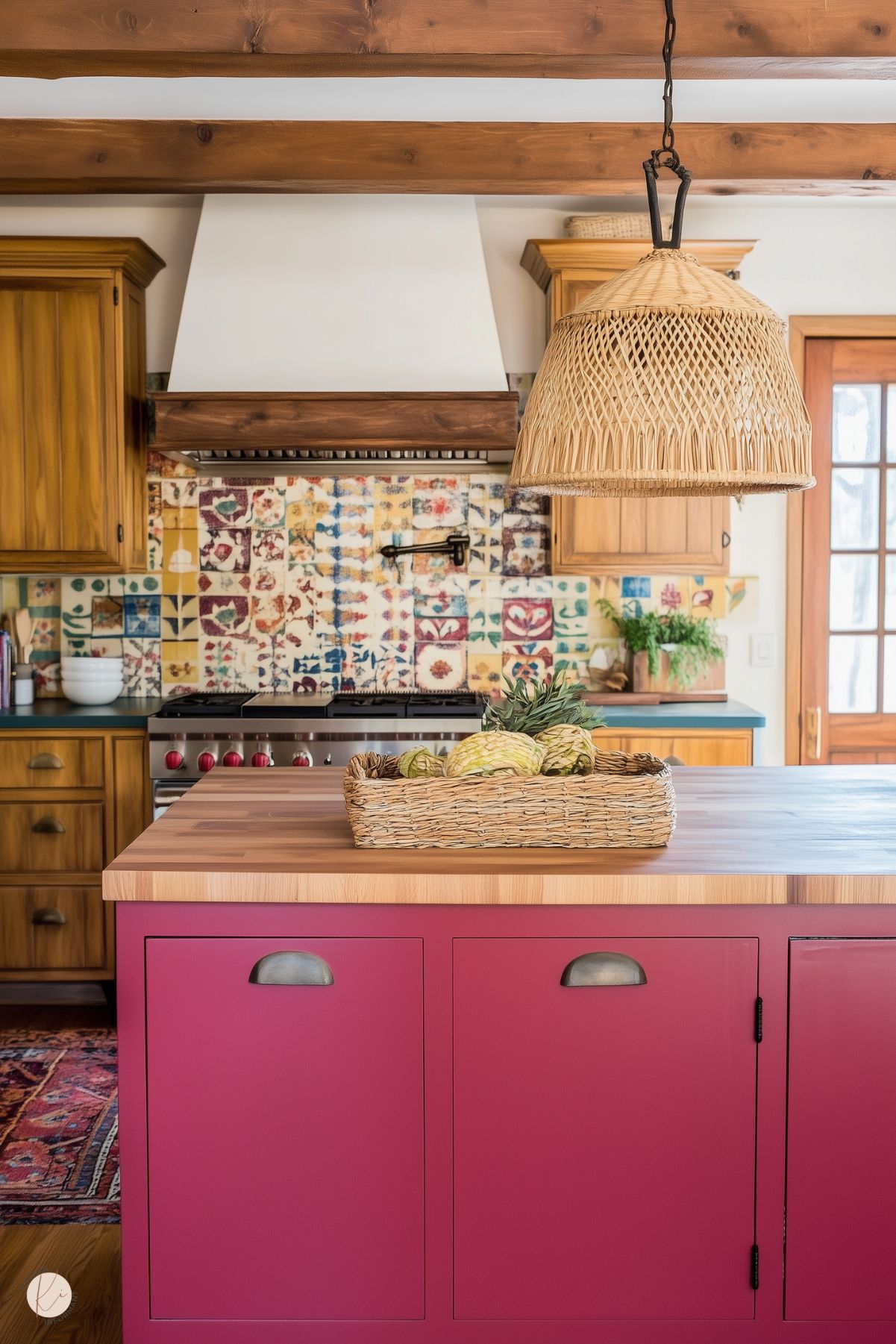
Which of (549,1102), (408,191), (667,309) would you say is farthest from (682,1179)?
(408,191)

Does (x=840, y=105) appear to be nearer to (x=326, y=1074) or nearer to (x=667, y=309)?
(x=667, y=309)

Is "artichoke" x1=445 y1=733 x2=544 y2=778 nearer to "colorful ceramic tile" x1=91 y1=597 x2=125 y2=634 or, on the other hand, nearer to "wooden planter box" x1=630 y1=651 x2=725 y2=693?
"wooden planter box" x1=630 y1=651 x2=725 y2=693

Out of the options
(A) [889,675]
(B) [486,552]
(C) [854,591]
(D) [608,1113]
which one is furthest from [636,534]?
(D) [608,1113]

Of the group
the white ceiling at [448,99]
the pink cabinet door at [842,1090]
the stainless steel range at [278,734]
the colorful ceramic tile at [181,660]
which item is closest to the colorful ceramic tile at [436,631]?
the stainless steel range at [278,734]

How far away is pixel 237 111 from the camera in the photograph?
3.67 metres

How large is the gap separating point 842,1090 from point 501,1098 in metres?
0.54

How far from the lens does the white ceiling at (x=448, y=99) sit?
3.41m

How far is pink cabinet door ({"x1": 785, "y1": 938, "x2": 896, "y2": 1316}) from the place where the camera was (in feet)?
6.17

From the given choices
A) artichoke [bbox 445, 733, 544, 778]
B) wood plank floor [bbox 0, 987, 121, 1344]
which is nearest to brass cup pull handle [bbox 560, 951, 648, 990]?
artichoke [bbox 445, 733, 544, 778]

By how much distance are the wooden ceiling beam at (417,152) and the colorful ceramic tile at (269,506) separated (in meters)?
1.23

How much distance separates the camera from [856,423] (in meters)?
4.66

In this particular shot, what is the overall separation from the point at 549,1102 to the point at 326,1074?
0.36 meters

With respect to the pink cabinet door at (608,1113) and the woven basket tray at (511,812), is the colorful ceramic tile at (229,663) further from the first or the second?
the pink cabinet door at (608,1113)

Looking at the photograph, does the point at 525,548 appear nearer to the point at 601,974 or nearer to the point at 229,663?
the point at 229,663
